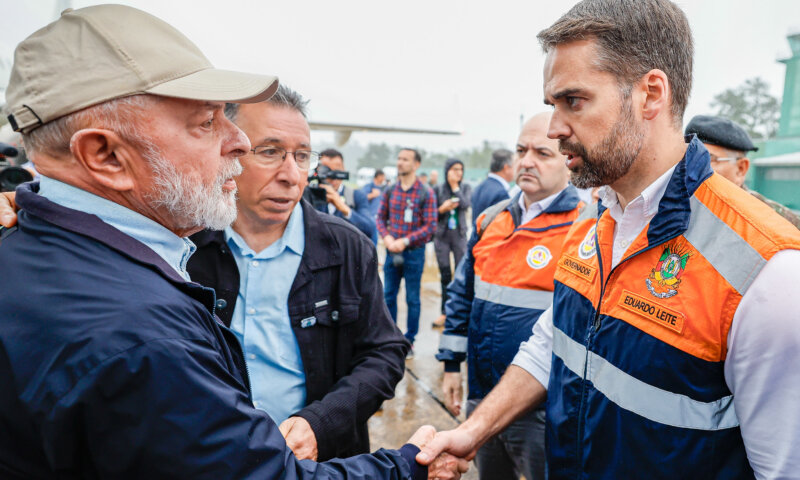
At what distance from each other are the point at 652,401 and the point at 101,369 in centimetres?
130

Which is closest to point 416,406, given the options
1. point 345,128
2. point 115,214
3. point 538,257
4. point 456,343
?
Result: point 456,343

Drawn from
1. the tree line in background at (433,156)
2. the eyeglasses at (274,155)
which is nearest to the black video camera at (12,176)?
the eyeglasses at (274,155)

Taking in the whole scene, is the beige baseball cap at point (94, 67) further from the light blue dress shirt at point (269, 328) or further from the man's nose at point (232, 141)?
the light blue dress shirt at point (269, 328)

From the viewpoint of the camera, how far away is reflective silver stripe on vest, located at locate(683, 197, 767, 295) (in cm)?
105

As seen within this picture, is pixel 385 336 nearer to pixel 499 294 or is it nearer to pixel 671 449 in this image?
pixel 499 294

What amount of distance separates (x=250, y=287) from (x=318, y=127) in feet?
46.1

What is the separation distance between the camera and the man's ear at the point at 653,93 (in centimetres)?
132

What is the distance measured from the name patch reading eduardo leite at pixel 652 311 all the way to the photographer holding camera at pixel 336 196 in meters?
1.37

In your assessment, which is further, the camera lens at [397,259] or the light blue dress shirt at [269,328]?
the camera lens at [397,259]

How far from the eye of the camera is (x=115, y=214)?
1.01 metres

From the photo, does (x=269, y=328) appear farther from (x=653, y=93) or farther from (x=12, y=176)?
(x=653, y=93)

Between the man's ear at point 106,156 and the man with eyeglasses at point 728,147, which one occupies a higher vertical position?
the man's ear at point 106,156

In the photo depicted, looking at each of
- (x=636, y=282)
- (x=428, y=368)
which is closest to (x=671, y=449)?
(x=636, y=282)

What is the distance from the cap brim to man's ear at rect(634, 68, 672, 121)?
1.08 m
